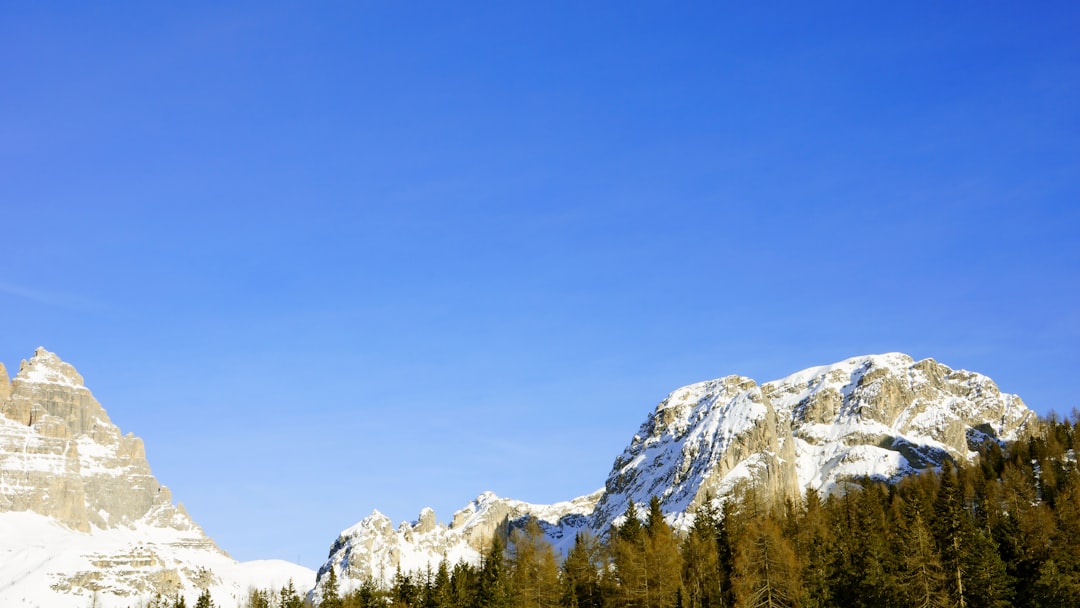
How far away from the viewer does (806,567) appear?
122 metres

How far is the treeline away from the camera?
11619 cm

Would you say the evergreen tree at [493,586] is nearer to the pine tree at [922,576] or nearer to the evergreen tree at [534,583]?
the evergreen tree at [534,583]

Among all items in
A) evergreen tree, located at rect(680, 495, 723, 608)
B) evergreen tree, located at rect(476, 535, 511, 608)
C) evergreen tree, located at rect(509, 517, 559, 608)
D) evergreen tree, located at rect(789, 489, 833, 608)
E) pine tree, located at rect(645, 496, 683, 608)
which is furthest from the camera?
evergreen tree, located at rect(509, 517, 559, 608)

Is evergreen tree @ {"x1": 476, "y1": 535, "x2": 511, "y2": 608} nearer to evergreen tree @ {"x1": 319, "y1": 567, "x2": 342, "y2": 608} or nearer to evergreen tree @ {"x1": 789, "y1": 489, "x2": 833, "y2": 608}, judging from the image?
evergreen tree @ {"x1": 319, "y1": 567, "x2": 342, "y2": 608}

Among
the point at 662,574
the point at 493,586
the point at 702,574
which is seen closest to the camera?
the point at 662,574

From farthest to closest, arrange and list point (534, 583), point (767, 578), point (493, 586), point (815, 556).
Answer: point (534, 583) < point (493, 586) < point (815, 556) < point (767, 578)

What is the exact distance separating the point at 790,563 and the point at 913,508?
32.7 metres

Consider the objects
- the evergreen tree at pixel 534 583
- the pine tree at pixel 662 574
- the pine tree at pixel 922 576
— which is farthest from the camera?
the evergreen tree at pixel 534 583

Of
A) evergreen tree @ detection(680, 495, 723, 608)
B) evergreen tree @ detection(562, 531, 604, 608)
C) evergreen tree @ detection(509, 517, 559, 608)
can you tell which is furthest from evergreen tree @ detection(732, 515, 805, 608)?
evergreen tree @ detection(509, 517, 559, 608)

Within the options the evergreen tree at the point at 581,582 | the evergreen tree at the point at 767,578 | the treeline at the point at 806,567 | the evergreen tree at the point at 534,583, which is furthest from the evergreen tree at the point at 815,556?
the evergreen tree at the point at 534,583

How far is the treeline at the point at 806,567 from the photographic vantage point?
11619cm

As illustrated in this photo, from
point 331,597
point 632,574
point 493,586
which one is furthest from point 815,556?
point 331,597

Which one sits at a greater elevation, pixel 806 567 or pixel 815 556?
pixel 815 556

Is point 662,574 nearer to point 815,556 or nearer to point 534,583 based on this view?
point 815,556
